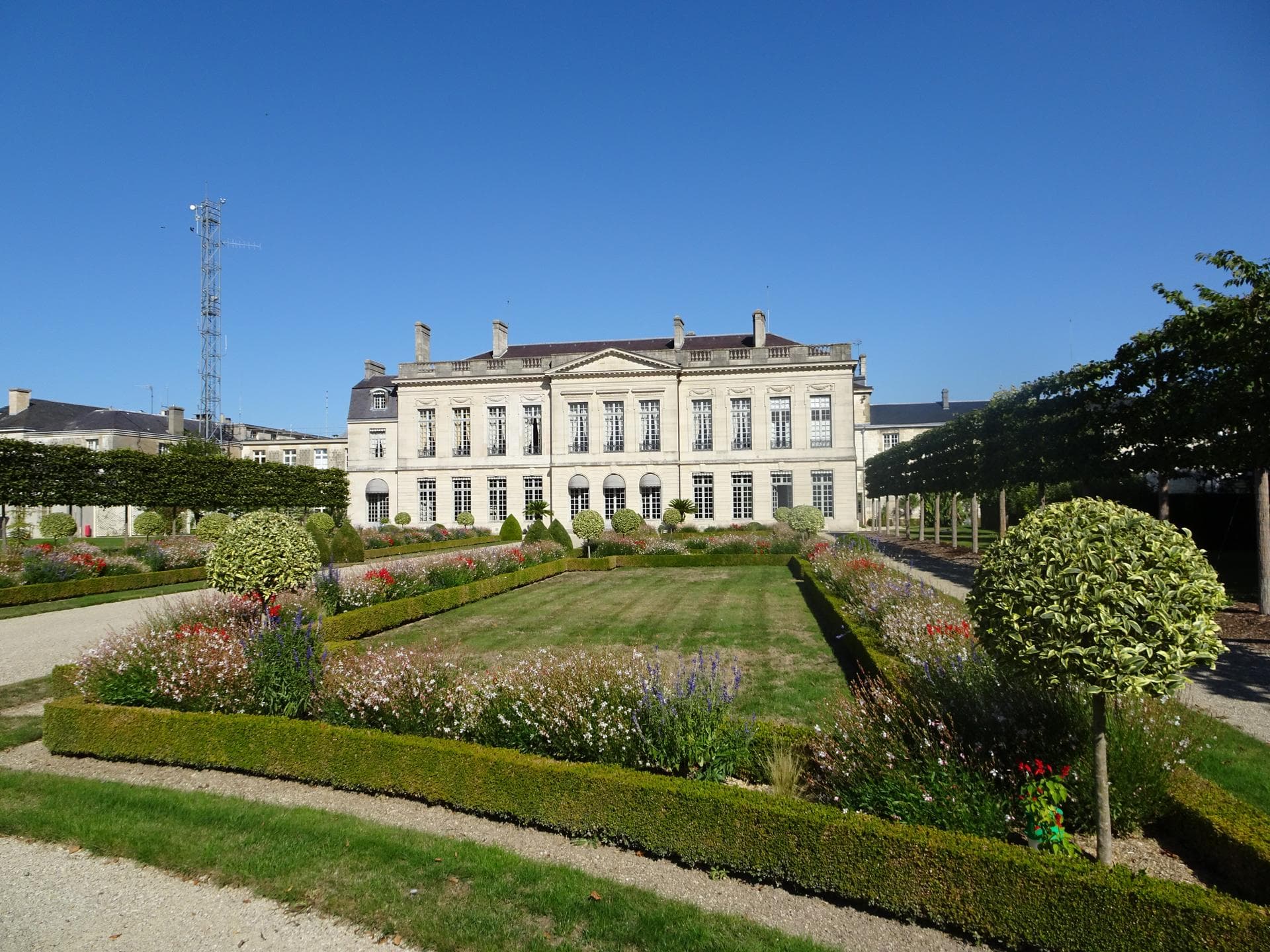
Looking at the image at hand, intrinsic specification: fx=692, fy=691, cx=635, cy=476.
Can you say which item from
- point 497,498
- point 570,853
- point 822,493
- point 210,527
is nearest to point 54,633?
point 570,853

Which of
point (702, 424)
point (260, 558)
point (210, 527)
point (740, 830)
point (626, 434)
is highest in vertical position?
point (702, 424)

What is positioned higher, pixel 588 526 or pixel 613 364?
pixel 613 364

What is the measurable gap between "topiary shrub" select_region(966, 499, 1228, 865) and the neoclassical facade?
99.3 ft

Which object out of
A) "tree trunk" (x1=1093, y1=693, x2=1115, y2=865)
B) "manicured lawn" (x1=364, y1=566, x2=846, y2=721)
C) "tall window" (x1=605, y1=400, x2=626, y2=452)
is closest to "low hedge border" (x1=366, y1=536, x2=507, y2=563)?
"tall window" (x1=605, y1=400, x2=626, y2=452)

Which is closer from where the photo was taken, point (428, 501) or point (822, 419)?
point (822, 419)

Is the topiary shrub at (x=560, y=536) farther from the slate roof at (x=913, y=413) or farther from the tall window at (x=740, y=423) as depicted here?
the slate roof at (x=913, y=413)

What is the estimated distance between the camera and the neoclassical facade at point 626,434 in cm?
3353

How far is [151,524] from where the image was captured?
2806 cm

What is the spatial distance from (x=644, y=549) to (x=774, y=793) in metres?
18.2

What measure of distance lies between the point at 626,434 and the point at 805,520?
12458 mm

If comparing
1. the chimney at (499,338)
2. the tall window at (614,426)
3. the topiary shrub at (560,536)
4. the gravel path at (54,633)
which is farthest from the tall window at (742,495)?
the gravel path at (54,633)

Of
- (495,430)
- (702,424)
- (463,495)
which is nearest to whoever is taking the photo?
(702,424)

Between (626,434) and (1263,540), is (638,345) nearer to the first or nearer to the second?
(626,434)

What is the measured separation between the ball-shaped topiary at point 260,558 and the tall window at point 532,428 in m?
28.1
